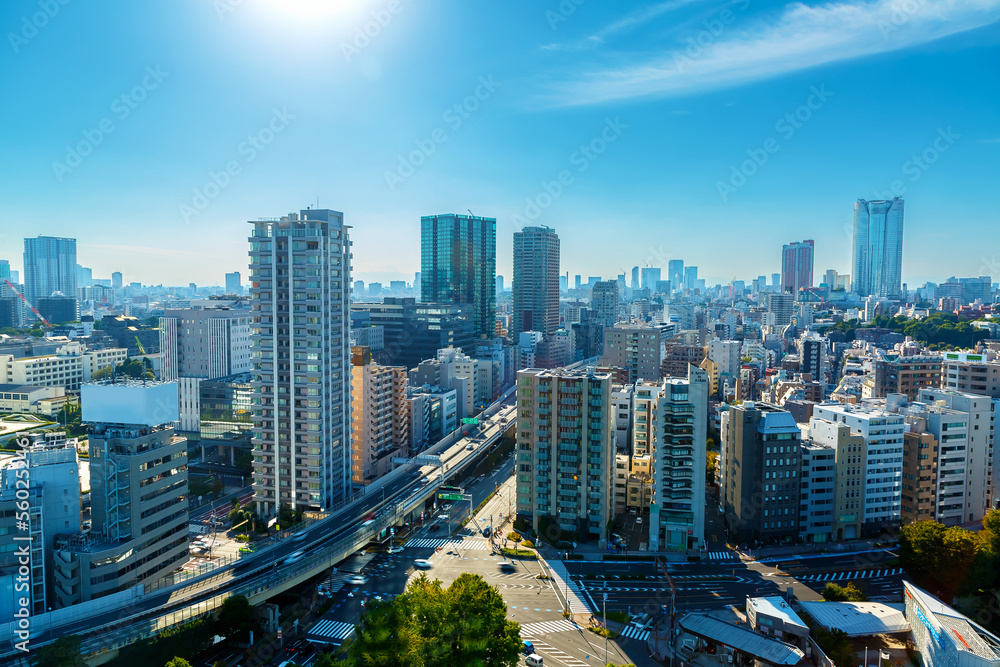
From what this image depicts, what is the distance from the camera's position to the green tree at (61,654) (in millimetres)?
14008

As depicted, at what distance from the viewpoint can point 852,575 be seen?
23.0m

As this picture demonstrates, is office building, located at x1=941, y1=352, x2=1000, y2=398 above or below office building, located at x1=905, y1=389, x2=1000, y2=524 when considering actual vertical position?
above

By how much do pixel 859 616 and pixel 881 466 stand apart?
9.30m

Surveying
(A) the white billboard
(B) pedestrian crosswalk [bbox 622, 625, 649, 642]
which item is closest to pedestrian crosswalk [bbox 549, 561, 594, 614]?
(B) pedestrian crosswalk [bbox 622, 625, 649, 642]

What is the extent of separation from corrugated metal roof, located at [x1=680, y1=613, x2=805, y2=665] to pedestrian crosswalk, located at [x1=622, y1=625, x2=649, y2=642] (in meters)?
1.22

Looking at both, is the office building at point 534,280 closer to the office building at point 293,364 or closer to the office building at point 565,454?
the office building at point 293,364

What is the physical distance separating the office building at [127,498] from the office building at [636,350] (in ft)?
123

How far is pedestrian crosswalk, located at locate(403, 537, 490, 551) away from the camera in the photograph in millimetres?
25438

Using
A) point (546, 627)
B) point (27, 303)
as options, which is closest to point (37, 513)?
point (546, 627)

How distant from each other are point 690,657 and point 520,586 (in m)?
6.09

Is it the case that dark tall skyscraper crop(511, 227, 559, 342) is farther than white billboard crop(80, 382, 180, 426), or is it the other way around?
dark tall skyscraper crop(511, 227, 559, 342)

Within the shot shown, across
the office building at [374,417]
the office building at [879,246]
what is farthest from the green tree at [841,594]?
the office building at [879,246]

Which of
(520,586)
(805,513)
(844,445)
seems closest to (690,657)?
(520,586)

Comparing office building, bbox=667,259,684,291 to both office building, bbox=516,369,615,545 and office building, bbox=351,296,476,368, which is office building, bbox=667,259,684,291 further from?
office building, bbox=516,369,615,545
